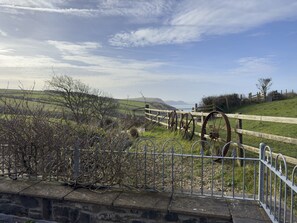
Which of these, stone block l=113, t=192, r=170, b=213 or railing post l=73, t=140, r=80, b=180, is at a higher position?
railing post l=73, t=140, r=80, b=180

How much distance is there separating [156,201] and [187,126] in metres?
6.68

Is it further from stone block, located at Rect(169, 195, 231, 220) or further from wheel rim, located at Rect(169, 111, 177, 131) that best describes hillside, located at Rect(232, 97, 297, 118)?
stone block, located at Rect(169, 195, 231, 220)

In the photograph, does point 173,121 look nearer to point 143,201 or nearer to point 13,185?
point 13,185

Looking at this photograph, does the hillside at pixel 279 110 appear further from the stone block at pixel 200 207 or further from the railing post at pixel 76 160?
the railing post at pixel 76 160

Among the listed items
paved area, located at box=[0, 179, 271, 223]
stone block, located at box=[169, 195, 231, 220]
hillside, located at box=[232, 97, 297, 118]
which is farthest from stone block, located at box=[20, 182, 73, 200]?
hillside, located at box=[232, 97, 297, 118]

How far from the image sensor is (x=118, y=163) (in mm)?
4066

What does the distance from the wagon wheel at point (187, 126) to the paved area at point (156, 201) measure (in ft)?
19.1

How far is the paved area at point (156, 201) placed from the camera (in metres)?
3.32

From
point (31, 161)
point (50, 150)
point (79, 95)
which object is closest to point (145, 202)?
point (50, 150)

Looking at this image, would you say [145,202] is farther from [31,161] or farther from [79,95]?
[79,95]

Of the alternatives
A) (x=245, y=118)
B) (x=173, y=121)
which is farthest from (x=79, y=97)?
(x=245, y=118)

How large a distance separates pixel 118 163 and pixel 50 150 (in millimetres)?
1113

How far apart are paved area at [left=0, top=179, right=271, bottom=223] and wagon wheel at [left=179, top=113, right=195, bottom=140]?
19.1ft

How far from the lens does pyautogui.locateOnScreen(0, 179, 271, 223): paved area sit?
10.9ft
